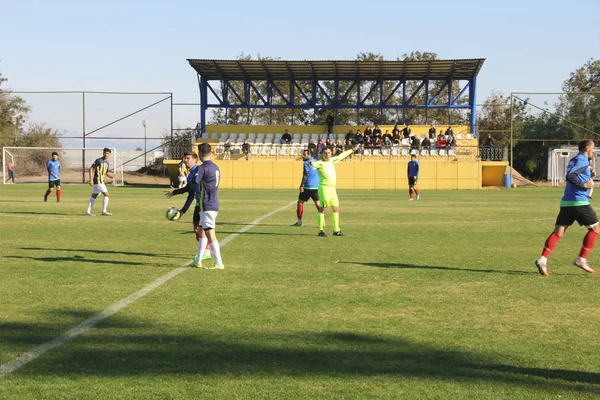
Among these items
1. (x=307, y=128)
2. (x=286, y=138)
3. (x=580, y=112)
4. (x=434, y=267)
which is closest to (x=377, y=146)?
(x=286, y=138)

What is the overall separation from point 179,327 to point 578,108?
58325 millimetres

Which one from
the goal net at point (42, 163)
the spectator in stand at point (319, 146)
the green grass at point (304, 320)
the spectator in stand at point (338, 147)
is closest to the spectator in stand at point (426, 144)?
the spectator in stand at point (338, 147)

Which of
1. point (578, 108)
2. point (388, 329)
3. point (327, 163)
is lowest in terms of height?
point (388, 329)

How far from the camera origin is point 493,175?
46.9m

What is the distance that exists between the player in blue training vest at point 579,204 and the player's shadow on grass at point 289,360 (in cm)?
495

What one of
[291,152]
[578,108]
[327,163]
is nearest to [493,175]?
[291,152]

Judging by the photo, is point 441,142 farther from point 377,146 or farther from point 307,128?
point 307,128

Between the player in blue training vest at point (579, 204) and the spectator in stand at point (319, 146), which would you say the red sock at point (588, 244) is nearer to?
the player in blue training vest at point (579, 204)

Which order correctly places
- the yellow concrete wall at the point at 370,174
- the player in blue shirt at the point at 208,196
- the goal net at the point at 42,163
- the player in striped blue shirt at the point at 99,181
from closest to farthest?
1. the player in blue shirt at the point at 208,196
2. the player in striped blue shirt at the point at 99,181
3. the yellow concrete wall at the point at 370,174
4. the goal net at the point at 42,163

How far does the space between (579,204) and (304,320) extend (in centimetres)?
514

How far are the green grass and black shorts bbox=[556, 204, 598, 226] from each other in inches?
30.6

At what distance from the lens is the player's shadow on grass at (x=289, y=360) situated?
5.52 meters

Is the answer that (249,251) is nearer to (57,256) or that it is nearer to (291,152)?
(57,256)

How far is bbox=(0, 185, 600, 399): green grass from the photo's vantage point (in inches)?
211
